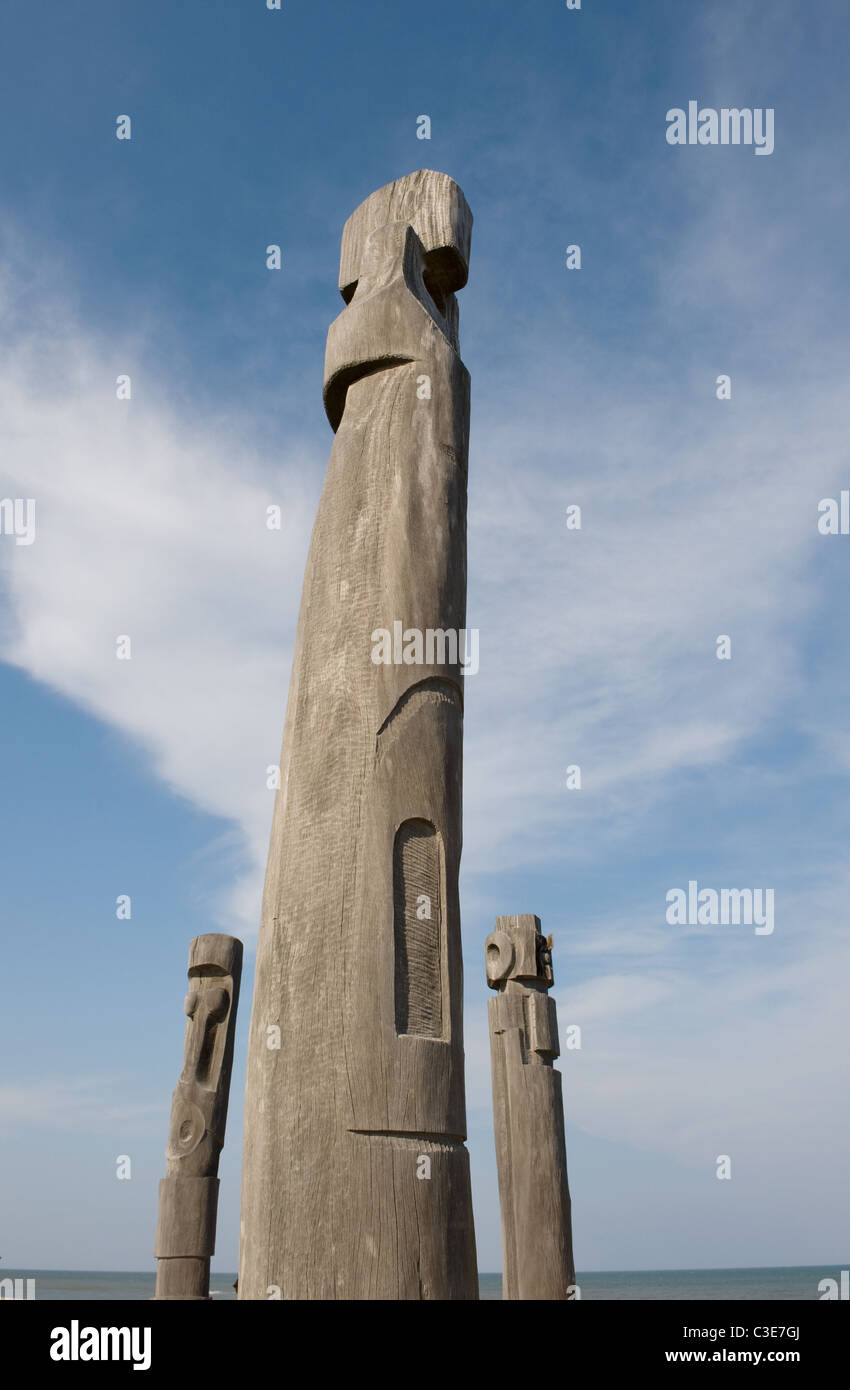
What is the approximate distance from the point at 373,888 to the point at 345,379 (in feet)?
6.67

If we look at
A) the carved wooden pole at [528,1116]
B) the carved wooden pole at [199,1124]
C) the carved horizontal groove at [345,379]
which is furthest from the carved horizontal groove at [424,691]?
the carved wooden pole at [199,1124]

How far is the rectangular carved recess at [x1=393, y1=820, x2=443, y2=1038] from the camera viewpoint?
2.80 meters

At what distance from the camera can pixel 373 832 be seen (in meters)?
2.91

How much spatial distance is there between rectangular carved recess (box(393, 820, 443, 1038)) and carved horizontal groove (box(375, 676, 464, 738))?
309 millimetres

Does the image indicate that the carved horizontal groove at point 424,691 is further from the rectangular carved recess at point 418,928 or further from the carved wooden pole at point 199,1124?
the carved wooden pole at point 199,1124

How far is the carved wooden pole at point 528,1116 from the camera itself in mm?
8039

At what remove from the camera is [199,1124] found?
9188 millimetres

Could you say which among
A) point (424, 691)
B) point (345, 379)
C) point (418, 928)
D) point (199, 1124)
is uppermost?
point (345, 379)

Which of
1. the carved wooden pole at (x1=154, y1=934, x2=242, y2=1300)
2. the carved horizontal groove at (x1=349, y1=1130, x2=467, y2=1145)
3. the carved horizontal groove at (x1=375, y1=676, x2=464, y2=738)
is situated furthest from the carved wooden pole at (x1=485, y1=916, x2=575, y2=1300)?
the carved horizontal groove at (x1=375, y1=676, x2=464, y2=738)

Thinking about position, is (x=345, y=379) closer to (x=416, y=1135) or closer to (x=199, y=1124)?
(x=416, y=1135)

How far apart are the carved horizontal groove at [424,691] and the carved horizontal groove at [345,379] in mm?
1266

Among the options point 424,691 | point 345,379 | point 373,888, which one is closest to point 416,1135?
point 373,888
